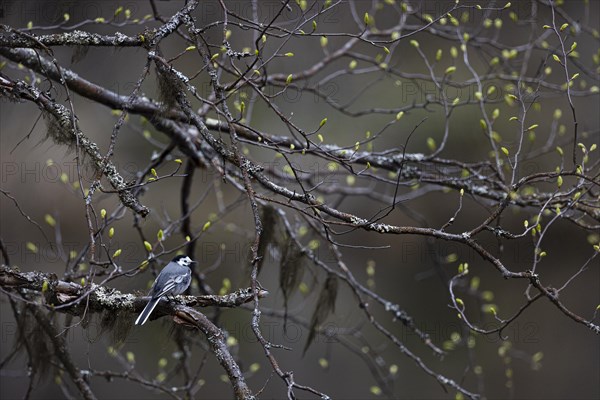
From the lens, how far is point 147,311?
308 centimetres

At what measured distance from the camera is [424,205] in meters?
8.84

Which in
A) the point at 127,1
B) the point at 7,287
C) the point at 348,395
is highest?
the point at 127,1

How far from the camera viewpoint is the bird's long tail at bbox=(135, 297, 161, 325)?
305 cm

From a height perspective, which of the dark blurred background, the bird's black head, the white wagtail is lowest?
the white wagtail

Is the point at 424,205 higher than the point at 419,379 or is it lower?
higher

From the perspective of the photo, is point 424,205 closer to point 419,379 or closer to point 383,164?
point 419,379

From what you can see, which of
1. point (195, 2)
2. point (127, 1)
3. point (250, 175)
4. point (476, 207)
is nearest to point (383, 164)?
point (250, 175)

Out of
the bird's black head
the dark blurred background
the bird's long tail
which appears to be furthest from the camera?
the dark blurred background

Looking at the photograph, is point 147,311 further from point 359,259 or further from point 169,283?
point 359,259

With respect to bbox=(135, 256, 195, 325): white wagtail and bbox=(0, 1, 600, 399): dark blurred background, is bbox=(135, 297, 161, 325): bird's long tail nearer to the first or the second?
bbox=(135, 256, 195, 325): white wagtail

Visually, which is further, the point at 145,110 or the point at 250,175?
the point at 145,110

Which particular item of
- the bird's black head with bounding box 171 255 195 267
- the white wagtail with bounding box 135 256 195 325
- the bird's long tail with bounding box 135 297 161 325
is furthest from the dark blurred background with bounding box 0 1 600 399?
the bird's long tail with bounding box 135 297 161 325

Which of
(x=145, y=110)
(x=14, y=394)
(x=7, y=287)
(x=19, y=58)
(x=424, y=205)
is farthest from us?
(x=424, y=205)

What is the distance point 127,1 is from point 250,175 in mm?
6176
